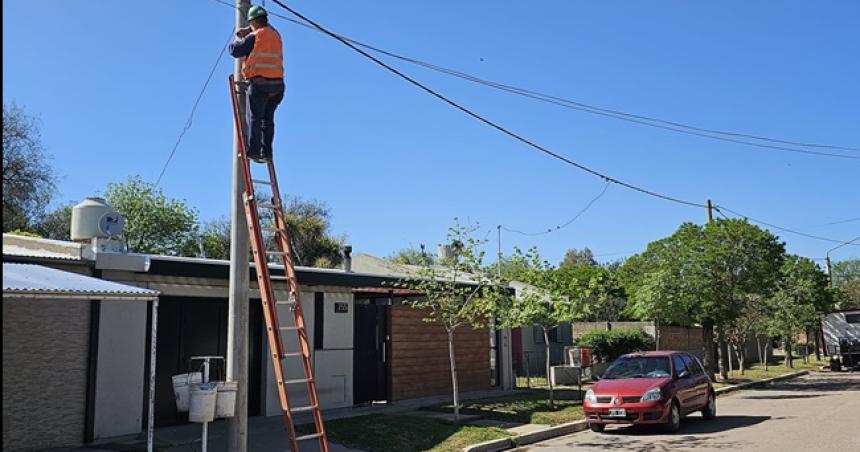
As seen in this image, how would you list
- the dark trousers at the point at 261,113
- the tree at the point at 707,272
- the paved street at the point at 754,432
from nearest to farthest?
1. the dark trousers at the point at 261,113
2. the paved street at the point at 754,432
3. the tree at the point at 707,272

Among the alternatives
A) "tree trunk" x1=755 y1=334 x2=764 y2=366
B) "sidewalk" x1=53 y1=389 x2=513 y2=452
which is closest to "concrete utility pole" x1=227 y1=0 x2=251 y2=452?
"sidewalk" x1=53 y1=389 x2=513 y2=452

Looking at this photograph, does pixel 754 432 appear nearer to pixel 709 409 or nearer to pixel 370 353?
pixel 709 409

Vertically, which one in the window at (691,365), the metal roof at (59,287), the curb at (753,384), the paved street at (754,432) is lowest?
the curb at (753,384)

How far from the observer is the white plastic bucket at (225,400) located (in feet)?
26.0

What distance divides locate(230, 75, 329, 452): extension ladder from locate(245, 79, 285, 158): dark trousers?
12 centimetres

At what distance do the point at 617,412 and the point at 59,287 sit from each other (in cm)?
1000

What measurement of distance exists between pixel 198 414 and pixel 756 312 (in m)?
28.6

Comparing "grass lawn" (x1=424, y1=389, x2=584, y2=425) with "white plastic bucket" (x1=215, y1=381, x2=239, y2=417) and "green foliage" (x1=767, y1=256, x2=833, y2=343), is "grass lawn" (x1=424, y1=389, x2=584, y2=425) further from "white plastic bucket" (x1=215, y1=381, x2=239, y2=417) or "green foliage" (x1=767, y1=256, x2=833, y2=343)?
"green foliage" (x1=767, y1=256, x2=833, y2=343)

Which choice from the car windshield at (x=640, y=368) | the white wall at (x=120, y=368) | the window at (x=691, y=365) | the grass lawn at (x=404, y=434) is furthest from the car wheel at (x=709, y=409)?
the white wall at (x=120, y=368)

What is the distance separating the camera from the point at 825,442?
37.9 feet

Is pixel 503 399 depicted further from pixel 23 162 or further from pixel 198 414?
pixel 23 162

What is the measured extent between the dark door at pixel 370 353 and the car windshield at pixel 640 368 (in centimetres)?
536

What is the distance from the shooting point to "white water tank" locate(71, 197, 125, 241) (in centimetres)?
1181

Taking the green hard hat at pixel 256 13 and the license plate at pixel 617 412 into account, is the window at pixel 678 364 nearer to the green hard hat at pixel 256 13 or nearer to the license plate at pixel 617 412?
the license plate at pixel 617 412
